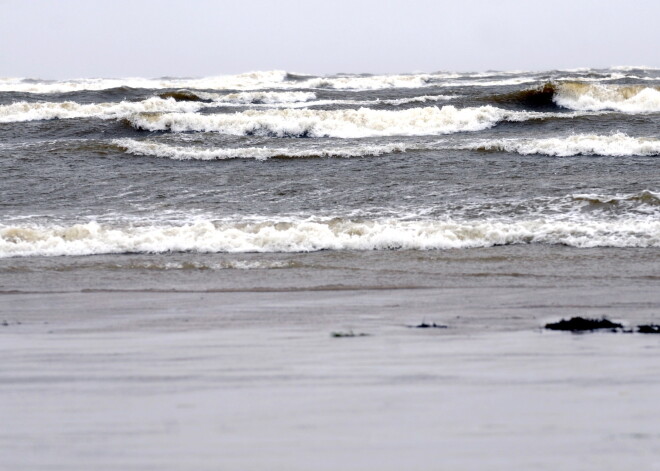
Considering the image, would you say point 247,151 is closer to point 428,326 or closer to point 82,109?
point 82,109

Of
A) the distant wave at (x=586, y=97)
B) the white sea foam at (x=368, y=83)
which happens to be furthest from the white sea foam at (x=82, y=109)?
the white sea foam at (x=368, y=83)

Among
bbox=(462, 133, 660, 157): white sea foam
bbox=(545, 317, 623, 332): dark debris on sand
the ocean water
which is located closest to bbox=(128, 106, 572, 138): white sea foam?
the ocean water

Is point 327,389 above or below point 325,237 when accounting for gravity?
above

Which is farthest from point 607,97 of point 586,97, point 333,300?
point 333,300

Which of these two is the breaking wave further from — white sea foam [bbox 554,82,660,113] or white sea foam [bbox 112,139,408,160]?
white sea foam [bbox 554,82,660,113]

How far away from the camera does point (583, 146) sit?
15.9 m

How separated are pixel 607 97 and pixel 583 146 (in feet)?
30.9

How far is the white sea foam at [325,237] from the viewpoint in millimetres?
9562

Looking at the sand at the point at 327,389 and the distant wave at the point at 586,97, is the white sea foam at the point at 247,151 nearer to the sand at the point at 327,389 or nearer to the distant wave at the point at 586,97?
the distant wave at the point at 586,97

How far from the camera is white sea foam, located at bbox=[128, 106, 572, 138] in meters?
19.9

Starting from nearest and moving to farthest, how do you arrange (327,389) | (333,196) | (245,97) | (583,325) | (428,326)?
1. (327,389)
2. (583,325)
3. (428,326)
4. (333,196)
5. (245,97)

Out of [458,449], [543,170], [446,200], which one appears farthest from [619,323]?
[543,170]

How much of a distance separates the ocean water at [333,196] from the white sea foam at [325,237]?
0.08 ft

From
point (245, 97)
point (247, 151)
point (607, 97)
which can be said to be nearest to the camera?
point (247, 151)
